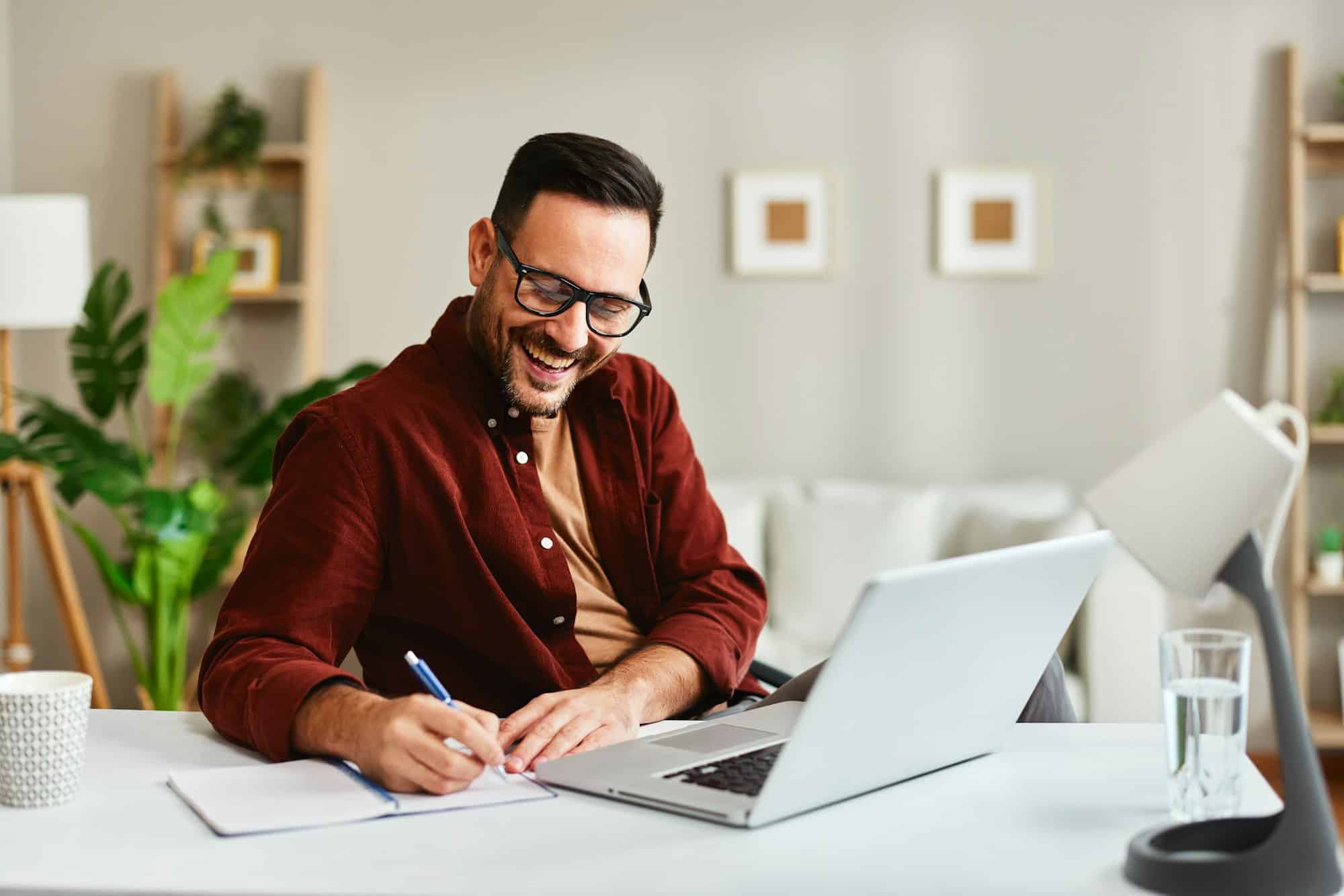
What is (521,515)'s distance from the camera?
1.66 m

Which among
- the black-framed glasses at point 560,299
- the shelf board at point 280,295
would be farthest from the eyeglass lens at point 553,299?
the shelf board at point 280,295

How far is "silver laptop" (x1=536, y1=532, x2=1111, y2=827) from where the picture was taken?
0.97 metres

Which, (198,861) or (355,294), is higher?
(355,294)

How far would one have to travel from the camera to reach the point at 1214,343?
4.00 meters

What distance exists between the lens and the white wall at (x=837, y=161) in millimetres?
3998

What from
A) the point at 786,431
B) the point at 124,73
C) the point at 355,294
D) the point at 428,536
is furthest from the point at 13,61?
the point at 428,536

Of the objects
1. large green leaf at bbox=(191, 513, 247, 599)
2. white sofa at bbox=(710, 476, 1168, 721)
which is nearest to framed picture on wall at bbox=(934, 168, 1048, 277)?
white sofa at bbox=(710, 476, 1168, 721)

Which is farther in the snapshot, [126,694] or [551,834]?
[126,694]

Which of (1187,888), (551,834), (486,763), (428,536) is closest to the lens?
(1187,888)

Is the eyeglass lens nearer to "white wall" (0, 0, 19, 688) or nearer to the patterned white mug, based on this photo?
the patterned white mug

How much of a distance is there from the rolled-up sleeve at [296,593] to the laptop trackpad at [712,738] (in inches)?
12.5

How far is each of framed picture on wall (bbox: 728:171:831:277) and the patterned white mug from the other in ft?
10.5

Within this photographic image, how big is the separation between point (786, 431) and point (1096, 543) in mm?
3048

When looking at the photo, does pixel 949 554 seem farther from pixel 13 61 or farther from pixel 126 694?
pixel 13 61
